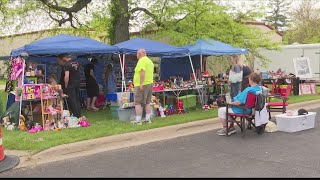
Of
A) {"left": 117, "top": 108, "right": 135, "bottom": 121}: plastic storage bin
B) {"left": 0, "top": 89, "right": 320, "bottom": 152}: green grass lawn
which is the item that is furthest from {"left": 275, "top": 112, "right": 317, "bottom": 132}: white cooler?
{"left": 117, "top": 108, "right": 135, "bottom": 121}: plastic storage bin

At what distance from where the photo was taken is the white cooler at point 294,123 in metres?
8.75

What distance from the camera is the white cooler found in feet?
28.7

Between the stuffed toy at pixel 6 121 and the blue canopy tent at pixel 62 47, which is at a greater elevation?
the blue canopy tent at pixel 62 47

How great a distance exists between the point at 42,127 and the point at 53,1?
331 inches

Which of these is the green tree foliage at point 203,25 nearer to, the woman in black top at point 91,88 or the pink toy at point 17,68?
the woman in black top at point 91,88

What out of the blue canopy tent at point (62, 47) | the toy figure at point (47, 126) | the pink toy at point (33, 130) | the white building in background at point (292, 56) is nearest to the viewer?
the pink toy at point (33, 130)

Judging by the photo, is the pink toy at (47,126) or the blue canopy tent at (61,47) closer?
the pink toy at (47,126)

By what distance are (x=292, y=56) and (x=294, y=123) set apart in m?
14.4

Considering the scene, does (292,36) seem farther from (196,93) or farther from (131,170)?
(131,170)

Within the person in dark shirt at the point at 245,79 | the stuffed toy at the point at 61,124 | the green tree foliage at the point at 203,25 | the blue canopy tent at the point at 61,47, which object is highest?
the green tree foliage at the point at 203,25

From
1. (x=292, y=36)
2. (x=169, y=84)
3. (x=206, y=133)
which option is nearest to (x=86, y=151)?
(x=206, y=133)

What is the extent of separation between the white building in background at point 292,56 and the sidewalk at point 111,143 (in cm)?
1255

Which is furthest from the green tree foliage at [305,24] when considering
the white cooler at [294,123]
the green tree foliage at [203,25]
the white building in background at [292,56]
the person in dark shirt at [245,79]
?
the white cooler at [294,123]

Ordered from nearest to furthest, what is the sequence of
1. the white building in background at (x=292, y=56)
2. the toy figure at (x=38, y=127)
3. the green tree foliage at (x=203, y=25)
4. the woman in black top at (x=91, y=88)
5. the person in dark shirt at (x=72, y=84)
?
the toy figure at (x=38, y=127), the person in dark shirt at (x=72, y=84), the woman in black top at (x=91, y=88), the green tree foliage at (x=203, y=25), the white building in background at (x=292, y=56)
